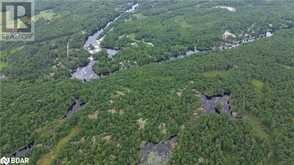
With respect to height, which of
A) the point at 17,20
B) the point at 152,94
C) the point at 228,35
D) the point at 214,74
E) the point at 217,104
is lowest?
the point at 217,104

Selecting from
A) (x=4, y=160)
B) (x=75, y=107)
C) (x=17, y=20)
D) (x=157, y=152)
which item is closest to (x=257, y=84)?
(x=157, y=152)

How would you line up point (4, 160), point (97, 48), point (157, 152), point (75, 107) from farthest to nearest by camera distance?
1. point (97, 48)
2. point (75, 107)
3. point (157, 152)
4. point (4, 160)

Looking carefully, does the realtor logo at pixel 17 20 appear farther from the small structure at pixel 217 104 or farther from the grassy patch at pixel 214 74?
the small structure at pixel 217 104

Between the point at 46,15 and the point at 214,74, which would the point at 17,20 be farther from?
the point at 214,74

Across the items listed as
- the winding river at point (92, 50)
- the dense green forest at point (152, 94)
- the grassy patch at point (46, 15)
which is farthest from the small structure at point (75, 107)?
the grassy patch at point (46, 15)

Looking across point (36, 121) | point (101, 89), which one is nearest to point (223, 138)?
point (101, 89)
